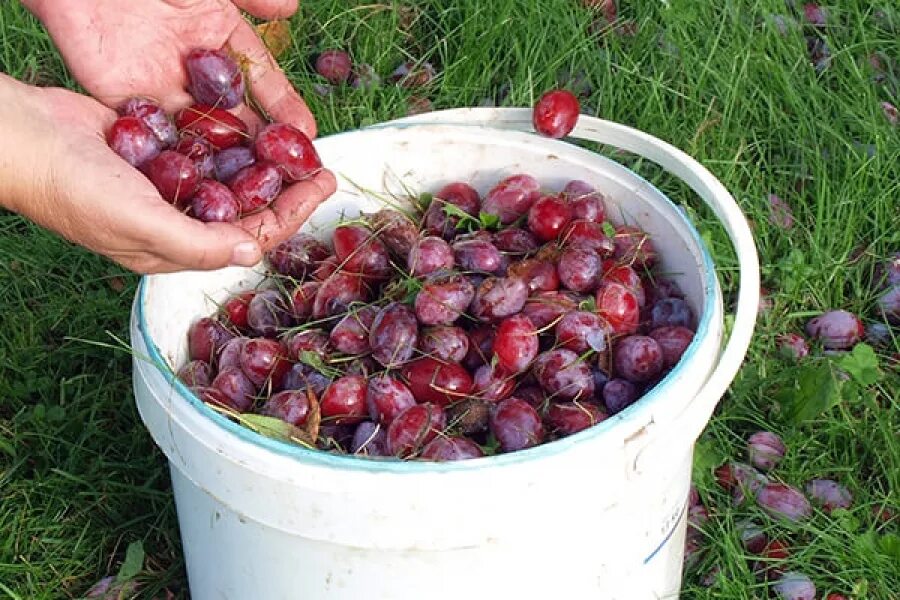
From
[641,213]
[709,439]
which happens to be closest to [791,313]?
[709,439]

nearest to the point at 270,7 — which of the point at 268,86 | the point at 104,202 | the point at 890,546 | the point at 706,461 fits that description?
the point at 268,86

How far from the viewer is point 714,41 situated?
8.34 feet

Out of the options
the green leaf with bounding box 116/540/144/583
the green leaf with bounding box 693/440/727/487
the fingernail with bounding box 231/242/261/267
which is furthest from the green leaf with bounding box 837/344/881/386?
the green leaf with bounding box 116/540/144/583

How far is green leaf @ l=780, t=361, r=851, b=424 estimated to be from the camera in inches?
77.7

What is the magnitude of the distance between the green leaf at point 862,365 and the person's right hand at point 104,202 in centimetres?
93

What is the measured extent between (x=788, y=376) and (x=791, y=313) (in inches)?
6.5

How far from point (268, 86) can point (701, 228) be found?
842 mm

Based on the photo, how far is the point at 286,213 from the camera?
5.38 ft

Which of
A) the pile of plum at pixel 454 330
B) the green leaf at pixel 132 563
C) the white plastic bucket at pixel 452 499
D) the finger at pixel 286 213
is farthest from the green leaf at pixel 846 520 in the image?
the green leaf at pixel 132 563

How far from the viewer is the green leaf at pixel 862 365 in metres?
2.05

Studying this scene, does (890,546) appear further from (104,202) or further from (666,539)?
(104,202)

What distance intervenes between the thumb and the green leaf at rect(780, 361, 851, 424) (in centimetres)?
95

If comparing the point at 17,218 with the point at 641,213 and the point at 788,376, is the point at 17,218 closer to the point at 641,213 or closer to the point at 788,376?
the point at 641,213

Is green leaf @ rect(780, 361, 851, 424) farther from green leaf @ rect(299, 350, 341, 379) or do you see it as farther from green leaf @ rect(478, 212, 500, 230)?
green leaf @ rect(299, 350, 341, 379)
